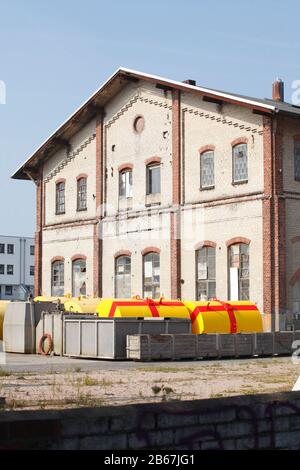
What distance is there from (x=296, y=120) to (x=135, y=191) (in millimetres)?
8698

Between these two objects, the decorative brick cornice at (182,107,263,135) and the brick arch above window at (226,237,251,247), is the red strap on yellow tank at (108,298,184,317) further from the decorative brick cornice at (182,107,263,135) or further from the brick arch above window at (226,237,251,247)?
the decorative brick cornice at (182,107,263,135)

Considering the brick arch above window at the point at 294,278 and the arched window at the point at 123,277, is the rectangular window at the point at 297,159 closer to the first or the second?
the brick arch above window at the point at 294,278

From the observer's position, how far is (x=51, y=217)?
39812 mm

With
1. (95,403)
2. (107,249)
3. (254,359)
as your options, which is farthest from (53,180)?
(95,403)

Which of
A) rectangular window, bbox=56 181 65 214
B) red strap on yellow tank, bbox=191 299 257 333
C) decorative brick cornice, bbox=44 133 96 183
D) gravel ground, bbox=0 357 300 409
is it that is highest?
decorative brick cornice, bbox=44 133 96 183

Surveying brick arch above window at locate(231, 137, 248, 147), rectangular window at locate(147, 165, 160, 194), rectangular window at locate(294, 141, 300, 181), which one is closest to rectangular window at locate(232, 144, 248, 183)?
brick arch above window at locate(231, 137, 248, 147)

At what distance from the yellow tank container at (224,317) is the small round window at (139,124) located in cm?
1179

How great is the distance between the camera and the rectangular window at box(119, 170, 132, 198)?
115 ft

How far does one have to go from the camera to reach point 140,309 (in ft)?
78.2

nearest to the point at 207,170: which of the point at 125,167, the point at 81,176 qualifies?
the point at 125,167

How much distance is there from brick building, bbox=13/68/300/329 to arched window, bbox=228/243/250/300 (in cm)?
4

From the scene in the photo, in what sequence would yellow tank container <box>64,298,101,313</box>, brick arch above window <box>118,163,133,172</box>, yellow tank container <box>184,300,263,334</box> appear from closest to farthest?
yellow tank container <box>184,300,263,334</box>, yellow tank container <box>64,298,101,313</box>, brick arch above window <box>118,163,133,172</box>

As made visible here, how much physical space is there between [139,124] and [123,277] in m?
7.09
